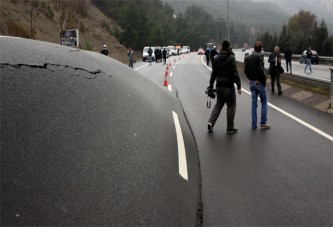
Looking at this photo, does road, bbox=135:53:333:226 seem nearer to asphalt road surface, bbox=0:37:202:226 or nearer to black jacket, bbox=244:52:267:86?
asphalt road surface, bbox=0:37:202:226

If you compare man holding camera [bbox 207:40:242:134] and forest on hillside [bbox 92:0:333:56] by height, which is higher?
forest on hillside [bbox 92:0:333:56]

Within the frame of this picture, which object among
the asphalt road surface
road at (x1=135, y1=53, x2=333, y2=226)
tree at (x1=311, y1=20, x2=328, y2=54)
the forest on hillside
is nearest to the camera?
the asphalt road surface

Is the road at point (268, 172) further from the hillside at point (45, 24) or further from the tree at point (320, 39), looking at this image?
the tree at point (320, 39)

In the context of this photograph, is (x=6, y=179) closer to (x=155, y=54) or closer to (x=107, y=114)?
(x=107, y=114)

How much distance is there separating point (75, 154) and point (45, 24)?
47.4 meters

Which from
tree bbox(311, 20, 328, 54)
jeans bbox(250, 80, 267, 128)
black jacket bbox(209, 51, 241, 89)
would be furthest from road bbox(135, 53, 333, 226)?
tree bbox(311, 20, 328, 54)

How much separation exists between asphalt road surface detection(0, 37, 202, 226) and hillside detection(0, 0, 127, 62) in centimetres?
3001

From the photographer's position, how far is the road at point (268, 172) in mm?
4125

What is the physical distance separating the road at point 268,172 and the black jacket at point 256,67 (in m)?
1.09

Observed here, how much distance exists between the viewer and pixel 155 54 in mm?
43469

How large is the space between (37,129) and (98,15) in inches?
3056

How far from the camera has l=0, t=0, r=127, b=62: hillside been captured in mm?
37812

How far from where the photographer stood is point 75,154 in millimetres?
2916

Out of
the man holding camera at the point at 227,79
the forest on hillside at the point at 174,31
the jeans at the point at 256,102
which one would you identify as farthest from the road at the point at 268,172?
the forest on hillside at the point at 174,31
